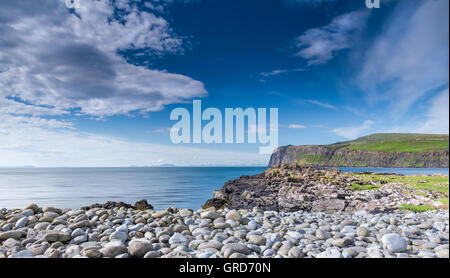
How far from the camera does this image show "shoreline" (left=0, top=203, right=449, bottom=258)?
3.18 metres

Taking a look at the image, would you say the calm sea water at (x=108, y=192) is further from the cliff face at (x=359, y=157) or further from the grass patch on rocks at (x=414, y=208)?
the grass patch on rocks at (x=414, y=208)

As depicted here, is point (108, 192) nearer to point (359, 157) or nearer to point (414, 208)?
point (414, 208)

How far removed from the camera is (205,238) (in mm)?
3865

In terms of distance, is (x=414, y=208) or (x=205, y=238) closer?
(x=205, y=238)

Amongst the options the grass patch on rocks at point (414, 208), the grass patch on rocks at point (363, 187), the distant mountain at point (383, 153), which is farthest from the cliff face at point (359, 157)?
the grass patch on rocks at point (414, 208)

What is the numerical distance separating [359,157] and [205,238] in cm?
1747

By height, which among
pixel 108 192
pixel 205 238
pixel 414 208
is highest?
pixel 205 238

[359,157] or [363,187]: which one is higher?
[359,157]

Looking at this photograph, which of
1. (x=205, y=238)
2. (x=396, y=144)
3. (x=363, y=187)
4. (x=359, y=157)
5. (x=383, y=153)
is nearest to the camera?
(x=205, y=238)

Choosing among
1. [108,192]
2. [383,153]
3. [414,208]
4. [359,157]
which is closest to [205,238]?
[414,208]

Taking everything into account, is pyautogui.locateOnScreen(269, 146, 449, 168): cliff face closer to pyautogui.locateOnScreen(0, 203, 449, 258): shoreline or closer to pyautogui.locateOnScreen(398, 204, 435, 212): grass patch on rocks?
pyautogui.locateOnScreen(398, 204, 435, 212): grass patch on rocks

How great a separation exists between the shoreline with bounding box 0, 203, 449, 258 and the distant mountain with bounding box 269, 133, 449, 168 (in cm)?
188
